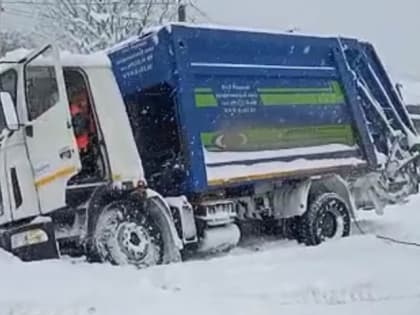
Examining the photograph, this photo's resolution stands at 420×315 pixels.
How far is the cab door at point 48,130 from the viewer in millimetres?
8523

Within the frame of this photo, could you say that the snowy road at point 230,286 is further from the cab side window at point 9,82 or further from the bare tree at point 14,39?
the bare tree at point 14,39

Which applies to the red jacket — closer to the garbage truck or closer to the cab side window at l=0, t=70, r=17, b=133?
the garbage truck

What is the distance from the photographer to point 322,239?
36.3 feet

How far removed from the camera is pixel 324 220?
1122cm

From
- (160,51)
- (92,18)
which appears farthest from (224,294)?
(92,18)

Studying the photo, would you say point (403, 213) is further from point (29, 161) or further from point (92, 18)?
point (92, 18)

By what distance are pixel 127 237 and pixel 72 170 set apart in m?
1.06

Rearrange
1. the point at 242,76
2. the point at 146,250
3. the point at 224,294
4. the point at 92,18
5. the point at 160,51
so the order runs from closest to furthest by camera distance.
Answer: the point at 224,294 → the point at 146,250 → the point at 160,51 → the point at 242,76 → the point at 92,18

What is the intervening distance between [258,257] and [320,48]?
3.63 m

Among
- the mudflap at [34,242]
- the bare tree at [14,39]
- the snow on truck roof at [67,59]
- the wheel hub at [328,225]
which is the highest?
the bare tree at [14,39]

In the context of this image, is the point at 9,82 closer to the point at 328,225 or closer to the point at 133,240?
the point at 133,240

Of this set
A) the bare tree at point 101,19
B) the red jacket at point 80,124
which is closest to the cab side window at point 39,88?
the red jacket at point 80,124

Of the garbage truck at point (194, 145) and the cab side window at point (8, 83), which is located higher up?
the cab side window at point (8, 83)

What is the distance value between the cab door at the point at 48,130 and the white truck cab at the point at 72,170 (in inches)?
0.4
